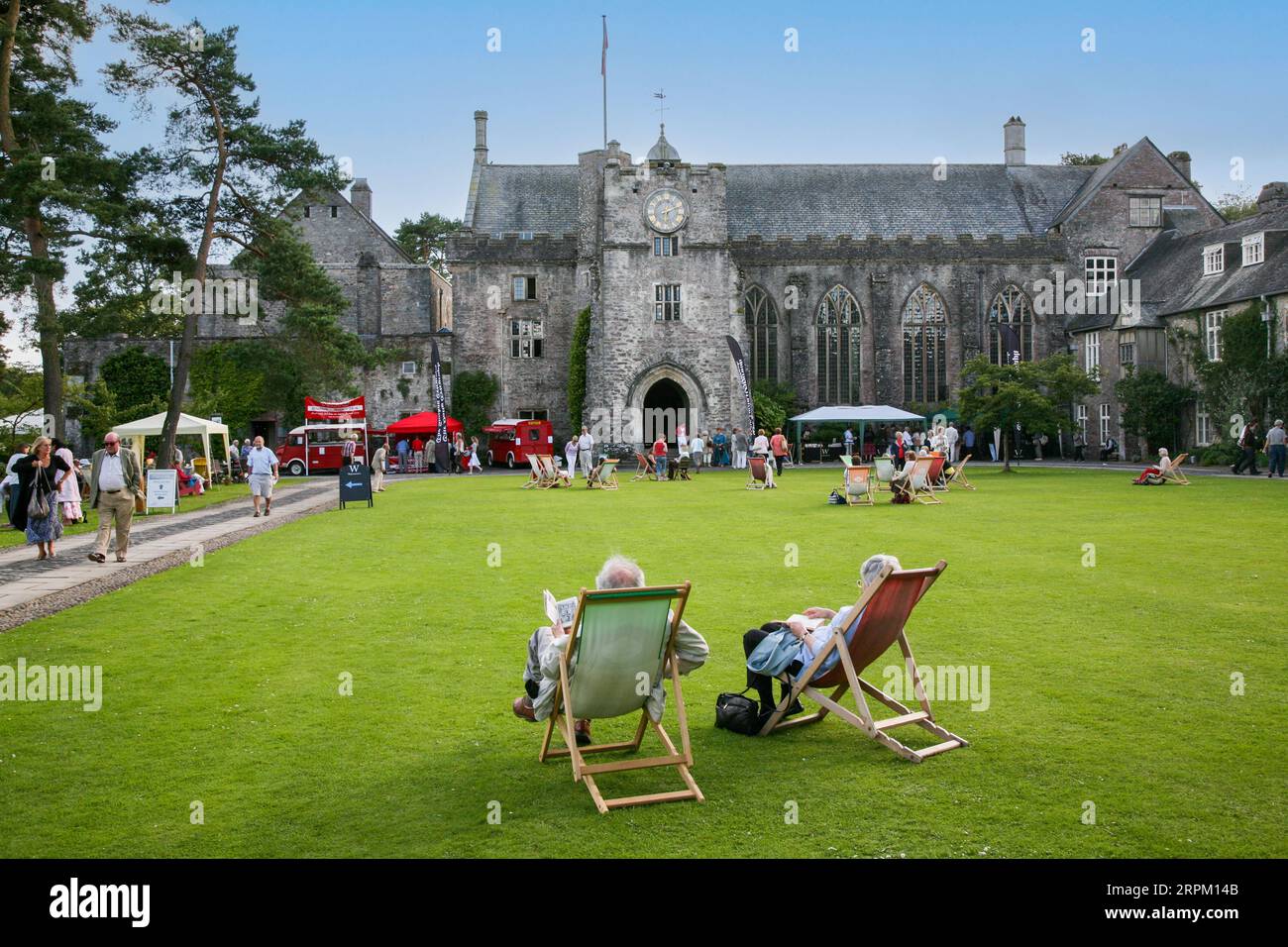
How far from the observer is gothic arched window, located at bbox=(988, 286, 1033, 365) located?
52688mm

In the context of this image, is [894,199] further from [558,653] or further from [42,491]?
[558,653]

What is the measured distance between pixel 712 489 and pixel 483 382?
2452 centimetres

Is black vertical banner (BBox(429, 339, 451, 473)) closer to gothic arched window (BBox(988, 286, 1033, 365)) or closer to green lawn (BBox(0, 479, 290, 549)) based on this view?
green lawn (BBox(0, 479, 290, 549))

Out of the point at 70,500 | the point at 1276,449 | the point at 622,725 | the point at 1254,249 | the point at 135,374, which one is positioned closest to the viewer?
the point at 622,725

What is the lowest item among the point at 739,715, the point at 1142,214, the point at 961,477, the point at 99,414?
the point at 739,715

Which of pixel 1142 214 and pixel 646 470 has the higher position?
pixel 1142 214

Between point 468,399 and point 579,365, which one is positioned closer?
point 579,365

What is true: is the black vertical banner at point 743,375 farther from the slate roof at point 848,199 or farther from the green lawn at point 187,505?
the green lawn at point 187,505

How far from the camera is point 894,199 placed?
5497 cm

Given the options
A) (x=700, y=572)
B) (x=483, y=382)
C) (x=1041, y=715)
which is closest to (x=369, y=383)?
(x=483, y=382)

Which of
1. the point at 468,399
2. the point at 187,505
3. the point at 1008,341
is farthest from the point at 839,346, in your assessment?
the point at 187,505

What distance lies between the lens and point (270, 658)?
882 cm

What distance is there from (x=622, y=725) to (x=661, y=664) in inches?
51.8

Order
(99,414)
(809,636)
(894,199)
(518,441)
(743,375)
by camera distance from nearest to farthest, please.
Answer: (809,636) → (99,414) → (743,375) → (518,441) → (894,199)
